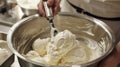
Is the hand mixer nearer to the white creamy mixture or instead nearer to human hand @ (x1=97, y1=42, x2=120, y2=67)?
the white creamy mixture

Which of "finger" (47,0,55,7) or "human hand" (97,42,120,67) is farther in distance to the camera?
"finger" (47,0,55,7)

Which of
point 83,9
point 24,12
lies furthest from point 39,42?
point 24,12

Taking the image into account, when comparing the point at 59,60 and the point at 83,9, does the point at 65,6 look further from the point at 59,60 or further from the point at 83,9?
the point at 59,60

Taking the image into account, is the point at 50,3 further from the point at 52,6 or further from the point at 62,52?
the point at 62,52

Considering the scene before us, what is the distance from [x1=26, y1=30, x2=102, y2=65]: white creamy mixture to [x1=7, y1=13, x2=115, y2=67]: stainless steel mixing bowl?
62 mm

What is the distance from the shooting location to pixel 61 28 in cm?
106

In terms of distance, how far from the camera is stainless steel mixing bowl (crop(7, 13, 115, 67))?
0.92 meters

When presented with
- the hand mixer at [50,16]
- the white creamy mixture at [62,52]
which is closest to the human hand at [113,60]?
the white creamy mixture at [62,52]

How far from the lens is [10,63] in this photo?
99 cm

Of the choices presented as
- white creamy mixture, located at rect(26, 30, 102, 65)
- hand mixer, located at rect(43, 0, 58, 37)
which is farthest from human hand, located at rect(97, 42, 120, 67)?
hand mixer, located at rect(43, 0, 58, 37)

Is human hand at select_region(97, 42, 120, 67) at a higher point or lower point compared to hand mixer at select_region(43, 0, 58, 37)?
lower

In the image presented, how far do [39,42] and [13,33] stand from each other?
13 centimetres

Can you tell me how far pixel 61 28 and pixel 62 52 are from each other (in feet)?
0.77

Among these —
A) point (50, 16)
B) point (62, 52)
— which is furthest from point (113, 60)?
point (50, 16)
